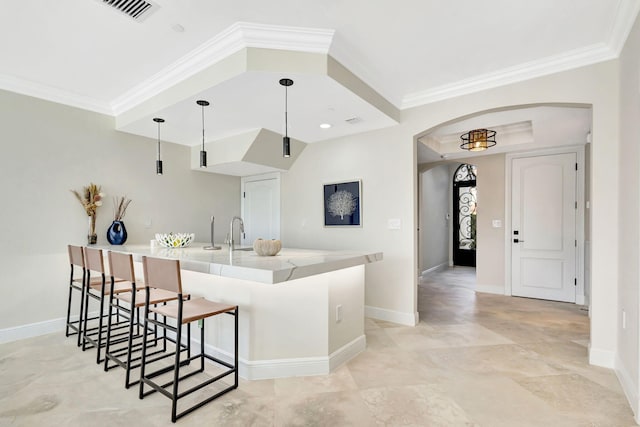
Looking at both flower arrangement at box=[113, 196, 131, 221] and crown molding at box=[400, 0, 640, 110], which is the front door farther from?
flower arrangement at box=[113, 196, 131, 221]

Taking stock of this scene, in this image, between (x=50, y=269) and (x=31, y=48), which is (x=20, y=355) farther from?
(x=31, y=48)

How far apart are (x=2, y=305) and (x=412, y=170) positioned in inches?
178

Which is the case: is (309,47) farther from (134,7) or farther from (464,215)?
(464,215)

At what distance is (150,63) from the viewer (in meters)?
2.93

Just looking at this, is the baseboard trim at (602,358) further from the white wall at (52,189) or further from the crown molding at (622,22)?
the white wall at (52,189)

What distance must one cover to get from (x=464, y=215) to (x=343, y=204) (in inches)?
213

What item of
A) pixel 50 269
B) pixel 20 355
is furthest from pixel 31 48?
pixel 20 355

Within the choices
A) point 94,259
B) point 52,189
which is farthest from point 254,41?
point 52,189

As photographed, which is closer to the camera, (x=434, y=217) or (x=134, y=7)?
(x=134, y=7)

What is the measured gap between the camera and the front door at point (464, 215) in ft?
27.0

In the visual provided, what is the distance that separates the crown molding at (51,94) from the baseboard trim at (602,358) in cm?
558

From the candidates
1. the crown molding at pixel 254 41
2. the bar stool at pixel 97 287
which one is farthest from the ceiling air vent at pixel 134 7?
the bar stool at pixel 97 287


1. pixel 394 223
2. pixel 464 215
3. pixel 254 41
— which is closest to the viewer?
pixel 254 41

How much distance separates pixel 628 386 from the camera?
2160 millimetres
